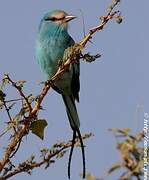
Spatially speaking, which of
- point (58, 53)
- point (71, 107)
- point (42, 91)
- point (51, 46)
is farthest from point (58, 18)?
point (42, 91)

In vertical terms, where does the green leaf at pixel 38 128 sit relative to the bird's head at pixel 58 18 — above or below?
below

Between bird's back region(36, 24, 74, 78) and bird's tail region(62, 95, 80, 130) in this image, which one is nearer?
bird's tail region(62, 95, 80, 130)

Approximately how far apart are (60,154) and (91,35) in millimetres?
423

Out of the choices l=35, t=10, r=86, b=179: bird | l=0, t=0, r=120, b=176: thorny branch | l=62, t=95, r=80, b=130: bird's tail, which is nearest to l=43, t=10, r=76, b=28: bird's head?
l=35, t=10, r=86, b=179: bird

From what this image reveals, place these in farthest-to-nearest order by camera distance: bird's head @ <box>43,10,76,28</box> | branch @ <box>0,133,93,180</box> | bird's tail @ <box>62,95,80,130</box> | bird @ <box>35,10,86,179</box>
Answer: bird's head @ <box>43,10,76,28</box> < bird @ <box>35,10,86,179</box> < bird's tail @ <box>62,95,80,130</box> < branch @ <box>0,133,93,180</box>

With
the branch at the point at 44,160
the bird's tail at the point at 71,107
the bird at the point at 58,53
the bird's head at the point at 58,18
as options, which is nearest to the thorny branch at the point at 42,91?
the branch at the point at 44,160

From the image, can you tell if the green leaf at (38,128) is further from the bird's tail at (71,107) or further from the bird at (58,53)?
the bird at (58,53)

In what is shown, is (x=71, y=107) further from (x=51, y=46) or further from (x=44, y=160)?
(x=44, y=160)

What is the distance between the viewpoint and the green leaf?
1.85 meters

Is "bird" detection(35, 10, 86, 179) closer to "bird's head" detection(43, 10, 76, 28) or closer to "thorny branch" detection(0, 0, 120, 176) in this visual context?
"bird's head" detection(43, 10, 76, 28)

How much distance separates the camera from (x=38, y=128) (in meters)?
1.88

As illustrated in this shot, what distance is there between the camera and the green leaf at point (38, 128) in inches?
72.9

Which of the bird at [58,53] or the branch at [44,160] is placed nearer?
the branch at [44,160]

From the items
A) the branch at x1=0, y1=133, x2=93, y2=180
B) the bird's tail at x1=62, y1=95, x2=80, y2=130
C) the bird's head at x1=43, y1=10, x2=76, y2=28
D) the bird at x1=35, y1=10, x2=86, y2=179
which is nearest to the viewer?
the branch at x1=0, y1=133, x2=93, y2=180
